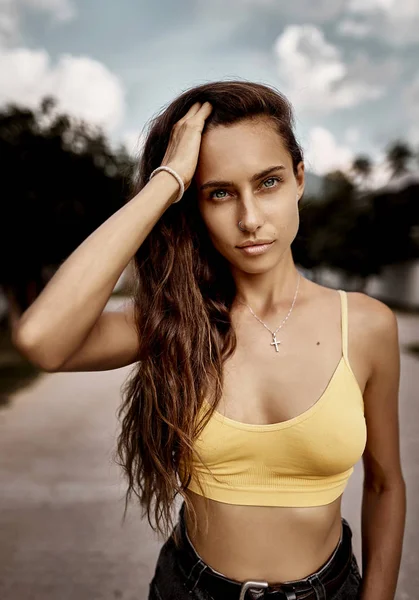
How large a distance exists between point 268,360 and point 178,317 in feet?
0.84

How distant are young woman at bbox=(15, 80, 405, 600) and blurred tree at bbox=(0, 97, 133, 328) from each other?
32.7 ft

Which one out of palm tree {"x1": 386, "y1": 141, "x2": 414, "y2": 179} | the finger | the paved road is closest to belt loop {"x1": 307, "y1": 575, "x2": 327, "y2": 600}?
the finger

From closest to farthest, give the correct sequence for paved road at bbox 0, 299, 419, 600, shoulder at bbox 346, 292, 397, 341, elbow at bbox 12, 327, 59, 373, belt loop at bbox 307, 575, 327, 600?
elbow at bbox 12, 327, 59, 373, belt loop at bbox 307, 575, 327, 600, shoulder at bbox 346, 292, 397, 341, paved road at bbox 0, 299, 419, 600

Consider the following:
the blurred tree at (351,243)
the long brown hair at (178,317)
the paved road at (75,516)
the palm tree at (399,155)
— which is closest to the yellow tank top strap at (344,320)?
the long brown hair at (178,317)

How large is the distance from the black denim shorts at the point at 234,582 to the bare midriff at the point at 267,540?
26 millimetres

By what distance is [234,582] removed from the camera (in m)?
1.23

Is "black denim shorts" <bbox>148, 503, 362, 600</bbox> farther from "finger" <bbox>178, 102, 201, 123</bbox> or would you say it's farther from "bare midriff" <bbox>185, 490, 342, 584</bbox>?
"finger" <bbox>178, 102, 201, 123</bbox>

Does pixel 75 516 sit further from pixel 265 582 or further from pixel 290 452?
pixel 290 452

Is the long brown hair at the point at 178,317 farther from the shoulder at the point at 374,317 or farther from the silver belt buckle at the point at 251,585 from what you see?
the shoulder at the point at 374,317

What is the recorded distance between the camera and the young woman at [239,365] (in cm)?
120

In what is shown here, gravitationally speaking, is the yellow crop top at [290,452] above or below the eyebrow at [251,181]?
below

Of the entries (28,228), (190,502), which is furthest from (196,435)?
(28,228)

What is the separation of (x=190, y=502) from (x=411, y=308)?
72.8ft

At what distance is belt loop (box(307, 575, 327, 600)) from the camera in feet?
4.00
